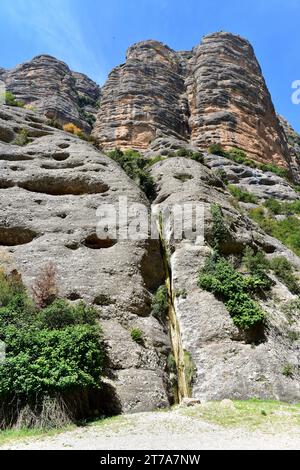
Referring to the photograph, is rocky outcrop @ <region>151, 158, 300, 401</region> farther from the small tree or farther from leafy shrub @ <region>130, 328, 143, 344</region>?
the small tree

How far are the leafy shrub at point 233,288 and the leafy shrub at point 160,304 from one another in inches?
59.9

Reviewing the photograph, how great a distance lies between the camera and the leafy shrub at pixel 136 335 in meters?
15.4

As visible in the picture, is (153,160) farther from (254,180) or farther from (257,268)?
(257,268)

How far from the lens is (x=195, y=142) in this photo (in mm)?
52594

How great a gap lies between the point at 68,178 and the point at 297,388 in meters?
15.2

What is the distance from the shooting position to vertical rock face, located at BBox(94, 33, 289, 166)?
2077 inches

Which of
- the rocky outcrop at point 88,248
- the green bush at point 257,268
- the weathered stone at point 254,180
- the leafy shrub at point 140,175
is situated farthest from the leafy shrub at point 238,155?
the green bush at point 257,268

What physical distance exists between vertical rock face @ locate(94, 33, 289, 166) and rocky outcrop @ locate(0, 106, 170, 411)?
86.0 ft

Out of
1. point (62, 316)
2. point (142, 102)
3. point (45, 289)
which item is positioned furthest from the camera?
point (142, 102)

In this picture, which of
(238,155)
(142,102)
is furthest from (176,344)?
(142,102)

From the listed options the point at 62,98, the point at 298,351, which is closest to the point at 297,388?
the point at 298,351

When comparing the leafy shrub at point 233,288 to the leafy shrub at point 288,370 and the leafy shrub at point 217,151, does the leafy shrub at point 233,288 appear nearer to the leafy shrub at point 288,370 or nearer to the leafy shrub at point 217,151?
the leafy shrub at point 288,370

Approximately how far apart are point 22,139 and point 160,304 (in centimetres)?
1545

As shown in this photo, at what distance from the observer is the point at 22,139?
1071 inches
